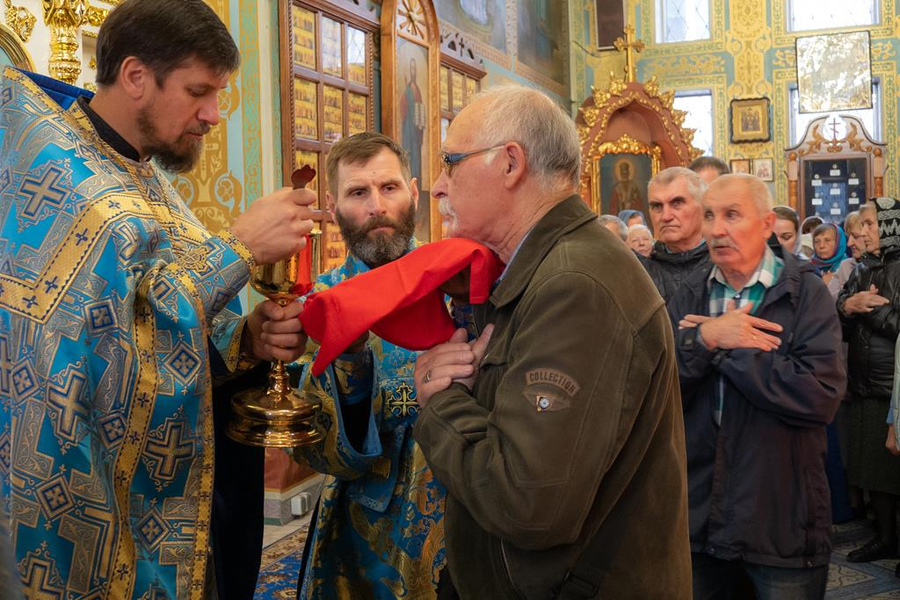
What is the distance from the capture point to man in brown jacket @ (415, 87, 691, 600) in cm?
153

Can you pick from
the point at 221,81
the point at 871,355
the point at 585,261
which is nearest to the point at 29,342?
the point at 221,81

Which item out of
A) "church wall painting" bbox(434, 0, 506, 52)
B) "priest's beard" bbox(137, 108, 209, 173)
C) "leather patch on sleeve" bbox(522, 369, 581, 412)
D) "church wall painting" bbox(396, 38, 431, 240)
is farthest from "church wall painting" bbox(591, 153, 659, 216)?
"leather patch on sleeve" bbox(522, 369, 581, 412)

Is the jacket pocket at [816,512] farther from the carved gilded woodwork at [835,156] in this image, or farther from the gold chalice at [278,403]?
the carved gilded woodwork at [835,156]

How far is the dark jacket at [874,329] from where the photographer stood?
512 cm

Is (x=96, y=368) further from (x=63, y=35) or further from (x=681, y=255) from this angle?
(x=63, y=35)

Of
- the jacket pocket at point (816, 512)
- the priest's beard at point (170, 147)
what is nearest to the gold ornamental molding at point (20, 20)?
the priest's beard at point (170, 147)

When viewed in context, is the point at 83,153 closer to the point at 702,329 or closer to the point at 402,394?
the point at 402,394

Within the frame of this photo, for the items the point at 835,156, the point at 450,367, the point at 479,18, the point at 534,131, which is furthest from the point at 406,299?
the point at 835,156

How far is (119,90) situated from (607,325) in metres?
1.35

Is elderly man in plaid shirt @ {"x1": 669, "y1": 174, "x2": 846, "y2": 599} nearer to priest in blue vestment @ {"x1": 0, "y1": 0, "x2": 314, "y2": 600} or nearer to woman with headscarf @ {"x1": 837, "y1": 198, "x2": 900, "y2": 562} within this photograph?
priest in blue vestment @ {"x1": 0, "y1": 0, "x2": 314, "y2": 600}

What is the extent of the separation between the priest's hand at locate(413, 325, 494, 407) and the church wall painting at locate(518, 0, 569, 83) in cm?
1226

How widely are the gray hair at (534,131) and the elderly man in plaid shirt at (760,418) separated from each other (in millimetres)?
1351

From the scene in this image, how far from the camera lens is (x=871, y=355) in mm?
5281

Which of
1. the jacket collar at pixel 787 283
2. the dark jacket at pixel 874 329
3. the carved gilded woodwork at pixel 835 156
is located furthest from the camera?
the carved gilded woodwork at pixel 835 156
